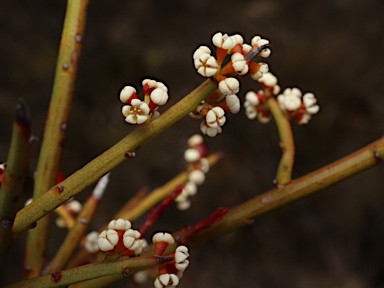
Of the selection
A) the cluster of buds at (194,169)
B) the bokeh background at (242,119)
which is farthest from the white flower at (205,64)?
the bokeh background at (242,119)

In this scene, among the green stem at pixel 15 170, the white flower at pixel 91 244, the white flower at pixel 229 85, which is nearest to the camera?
the green stem at pixel 15 170

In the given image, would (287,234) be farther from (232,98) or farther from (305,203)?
(232,98)

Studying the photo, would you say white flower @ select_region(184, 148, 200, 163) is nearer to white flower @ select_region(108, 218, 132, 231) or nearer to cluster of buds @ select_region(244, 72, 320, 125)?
cluster of buds @ select_region(244, 72, 320, 125)

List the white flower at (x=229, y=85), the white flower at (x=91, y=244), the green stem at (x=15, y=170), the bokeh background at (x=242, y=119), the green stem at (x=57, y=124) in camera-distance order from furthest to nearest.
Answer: the bokeh background at (x=242, y=119) < the white flower at (x=91, y=244) < the green stem at (x=57, y=124) < the white flower at (x=229, y=85) < the green stem at (x=15, y=170)

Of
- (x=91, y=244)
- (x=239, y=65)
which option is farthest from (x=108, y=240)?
(x=91, y=244)

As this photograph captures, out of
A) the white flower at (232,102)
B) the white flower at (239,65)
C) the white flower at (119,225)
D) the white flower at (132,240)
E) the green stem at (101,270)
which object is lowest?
the green stem at (101,270)

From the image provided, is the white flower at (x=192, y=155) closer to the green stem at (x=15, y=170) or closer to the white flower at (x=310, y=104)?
the white flower at (x=310, y=104)
